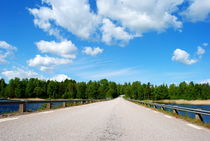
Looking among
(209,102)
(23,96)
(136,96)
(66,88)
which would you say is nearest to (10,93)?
(23,96)

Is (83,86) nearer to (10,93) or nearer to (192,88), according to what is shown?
(10,93)

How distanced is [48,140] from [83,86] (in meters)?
125

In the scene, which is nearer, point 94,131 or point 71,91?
point 94,131

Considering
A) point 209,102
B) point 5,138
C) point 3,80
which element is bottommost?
point 209,102

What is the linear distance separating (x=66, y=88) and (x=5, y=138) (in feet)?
412

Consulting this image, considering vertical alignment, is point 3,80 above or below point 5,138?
above

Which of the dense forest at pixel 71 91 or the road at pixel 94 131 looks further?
the dense forest at pixel 71 91

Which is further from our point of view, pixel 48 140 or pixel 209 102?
Result: pixel 209 102

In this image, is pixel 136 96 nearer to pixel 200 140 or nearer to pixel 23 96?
pixel 23 96

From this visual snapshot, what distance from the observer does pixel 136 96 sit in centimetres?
12800

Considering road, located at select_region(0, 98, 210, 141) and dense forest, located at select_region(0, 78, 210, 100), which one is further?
dense forest, located at select_region(0, 78, 210, 100)

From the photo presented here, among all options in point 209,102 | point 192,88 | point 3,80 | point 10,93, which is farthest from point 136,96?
point 3,80

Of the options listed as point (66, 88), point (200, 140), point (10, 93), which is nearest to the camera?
point (200, 140)

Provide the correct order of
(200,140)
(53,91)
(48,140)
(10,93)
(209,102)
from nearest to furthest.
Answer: (48,140) → (200,140) → (209,102) → (10,93) → (53,91)
